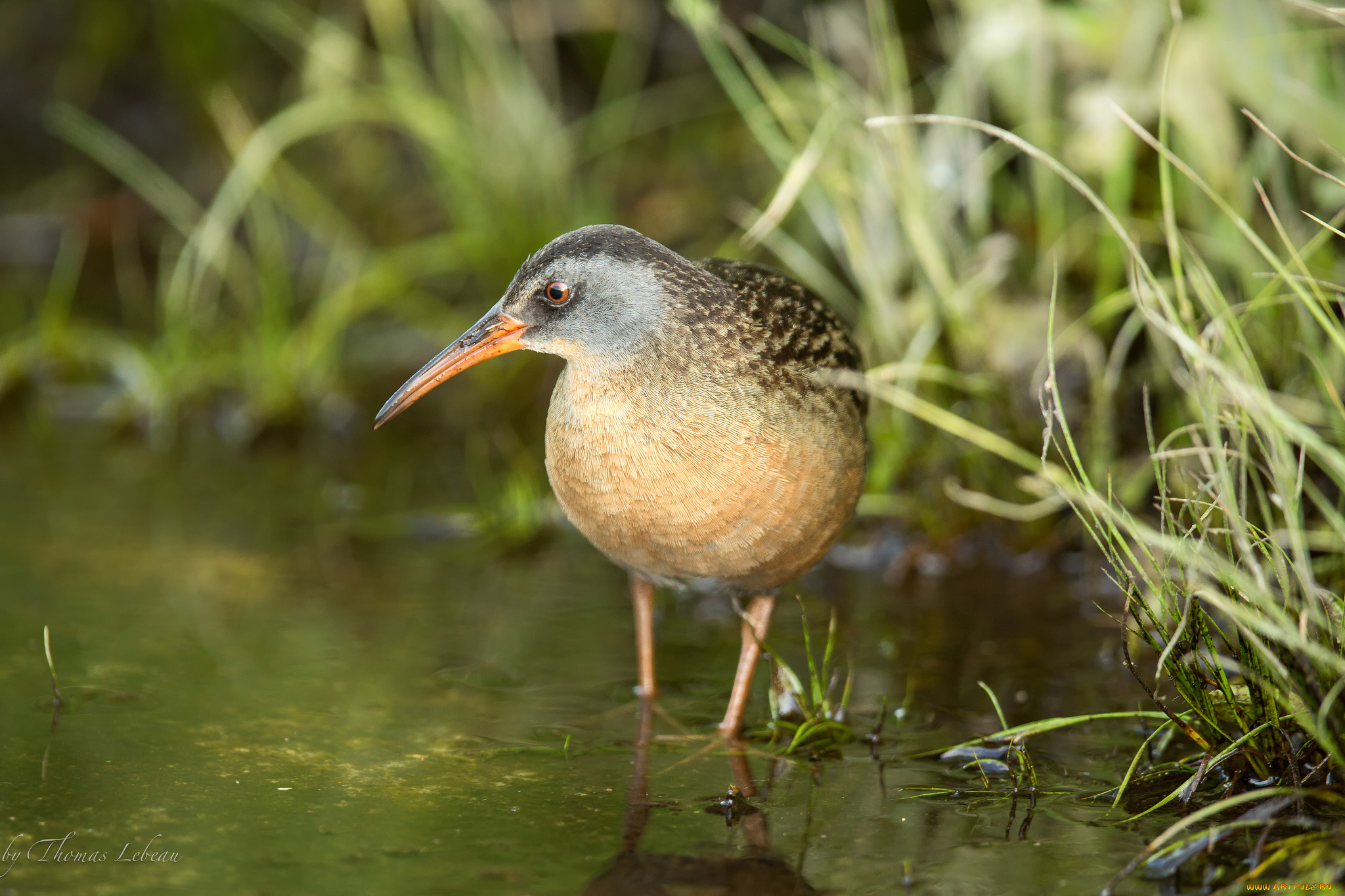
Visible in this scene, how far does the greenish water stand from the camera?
2.68m

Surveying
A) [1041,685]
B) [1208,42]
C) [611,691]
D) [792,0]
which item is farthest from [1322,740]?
[792,0]

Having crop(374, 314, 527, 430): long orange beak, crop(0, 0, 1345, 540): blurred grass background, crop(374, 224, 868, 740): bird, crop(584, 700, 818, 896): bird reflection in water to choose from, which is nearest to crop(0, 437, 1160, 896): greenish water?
crop(584, 700, 818, 896): bird reflection in water

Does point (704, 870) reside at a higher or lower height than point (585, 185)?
lower

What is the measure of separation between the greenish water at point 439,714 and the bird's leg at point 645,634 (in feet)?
0.17

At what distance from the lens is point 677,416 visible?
3184 millimetres

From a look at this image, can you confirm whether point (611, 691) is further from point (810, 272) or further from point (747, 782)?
point (810, 272)

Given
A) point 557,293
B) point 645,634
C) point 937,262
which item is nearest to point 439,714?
point 645,634

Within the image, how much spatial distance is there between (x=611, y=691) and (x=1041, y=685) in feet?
3.58

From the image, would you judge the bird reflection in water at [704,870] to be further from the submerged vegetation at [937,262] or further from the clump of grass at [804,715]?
the submerged vegetation at [937,262]

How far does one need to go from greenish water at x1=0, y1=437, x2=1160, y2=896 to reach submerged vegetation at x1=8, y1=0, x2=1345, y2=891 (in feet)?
0.68

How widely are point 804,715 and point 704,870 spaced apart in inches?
28.4

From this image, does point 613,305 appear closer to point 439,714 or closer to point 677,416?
point 677,416
